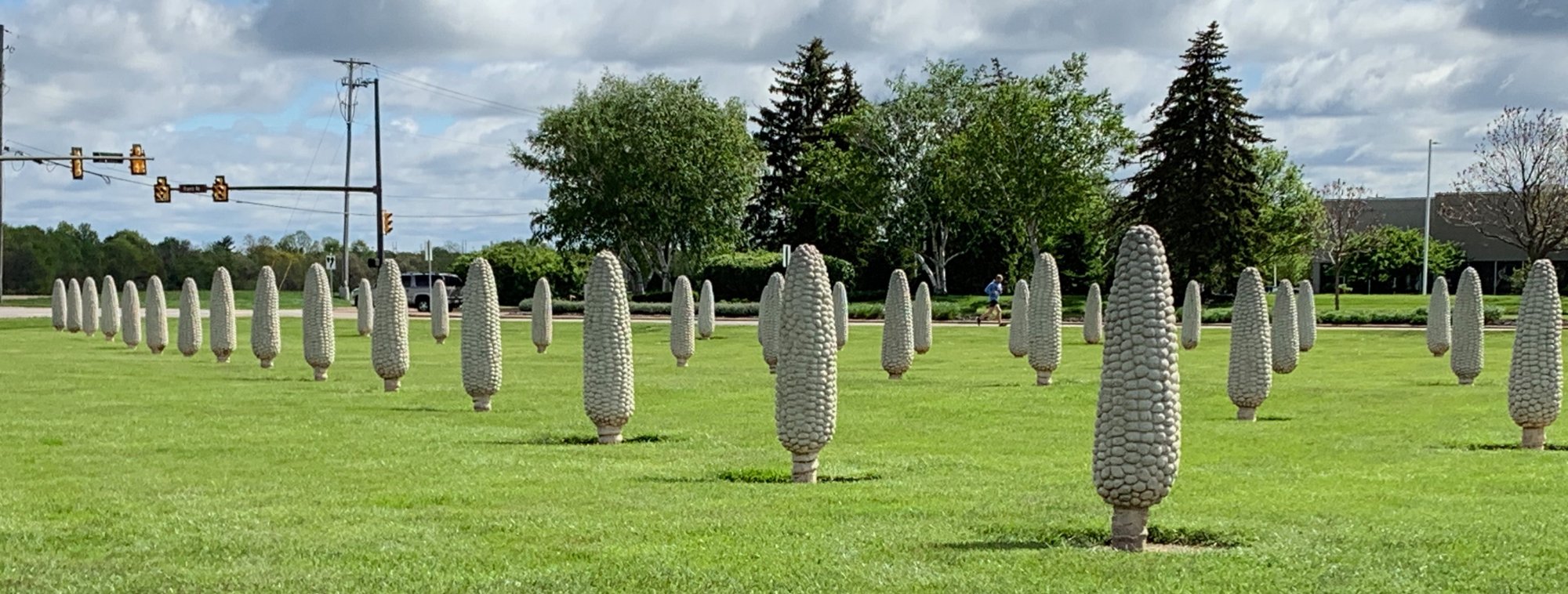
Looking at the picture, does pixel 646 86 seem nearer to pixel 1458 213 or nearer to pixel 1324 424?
pixel 1458 213

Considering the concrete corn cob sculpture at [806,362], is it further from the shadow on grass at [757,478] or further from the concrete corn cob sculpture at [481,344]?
the concrete corn cob sculpture at [481,344]

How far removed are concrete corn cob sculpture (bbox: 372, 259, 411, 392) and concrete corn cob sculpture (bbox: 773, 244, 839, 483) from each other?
42.1ft

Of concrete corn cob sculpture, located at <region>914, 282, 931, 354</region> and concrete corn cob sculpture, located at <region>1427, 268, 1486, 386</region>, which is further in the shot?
concrete corn cob sculpture, located at <region>914, 282, 931, 354</region>

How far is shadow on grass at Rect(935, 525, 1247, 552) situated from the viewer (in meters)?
10.8

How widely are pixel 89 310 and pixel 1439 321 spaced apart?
127ft

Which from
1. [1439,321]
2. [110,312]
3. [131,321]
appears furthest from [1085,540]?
[110,312]

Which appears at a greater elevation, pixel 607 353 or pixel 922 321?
pixel 607 353

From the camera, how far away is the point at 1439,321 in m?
37.7

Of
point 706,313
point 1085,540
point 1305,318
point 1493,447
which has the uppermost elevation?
point 706,313

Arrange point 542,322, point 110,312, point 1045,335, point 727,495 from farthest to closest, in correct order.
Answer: point 110,312
point 542,322
point 1045,335
point 727,495

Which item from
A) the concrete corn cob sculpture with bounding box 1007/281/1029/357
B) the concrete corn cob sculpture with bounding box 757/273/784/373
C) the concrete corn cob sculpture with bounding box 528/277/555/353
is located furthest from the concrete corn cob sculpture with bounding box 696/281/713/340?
the concrete corn cob sculpture with bounding box 1007/281/1029/357

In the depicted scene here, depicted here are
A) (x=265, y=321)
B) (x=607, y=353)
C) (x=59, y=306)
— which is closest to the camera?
(x=607, y=353)

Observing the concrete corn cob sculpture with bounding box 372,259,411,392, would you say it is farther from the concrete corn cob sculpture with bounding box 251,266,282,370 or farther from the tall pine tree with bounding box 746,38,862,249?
the tall pine tree with bounding box 746,38,862,249

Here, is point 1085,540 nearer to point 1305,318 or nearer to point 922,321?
point 922,321
